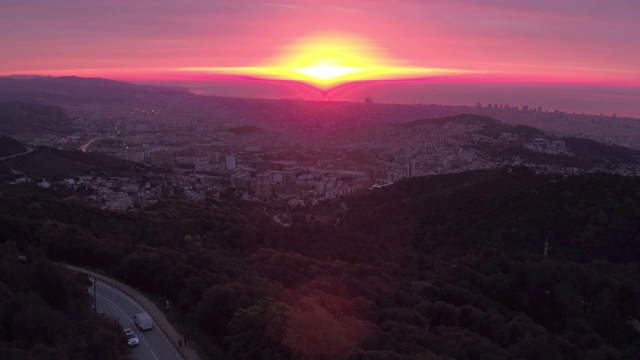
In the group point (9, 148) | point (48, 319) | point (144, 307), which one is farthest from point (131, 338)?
point (9, 148)

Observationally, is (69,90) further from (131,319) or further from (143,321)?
(143,321)

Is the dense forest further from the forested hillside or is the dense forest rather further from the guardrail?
the guardrail

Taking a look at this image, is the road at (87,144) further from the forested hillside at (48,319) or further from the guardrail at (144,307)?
the forested hillside at (48,319)

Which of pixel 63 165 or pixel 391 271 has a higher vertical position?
pixel 391 271

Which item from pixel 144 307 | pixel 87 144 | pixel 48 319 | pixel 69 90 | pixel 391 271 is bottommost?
pixel 87 144

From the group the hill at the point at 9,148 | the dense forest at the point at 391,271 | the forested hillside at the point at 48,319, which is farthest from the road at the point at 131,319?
the hill at the point at 9,148

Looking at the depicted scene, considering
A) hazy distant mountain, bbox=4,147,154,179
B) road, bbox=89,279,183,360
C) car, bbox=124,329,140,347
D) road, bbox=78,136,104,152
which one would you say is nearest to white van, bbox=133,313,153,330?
road, bbox=89,279,183,360

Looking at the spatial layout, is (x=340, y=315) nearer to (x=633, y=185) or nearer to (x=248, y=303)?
(x=248, y=303)
